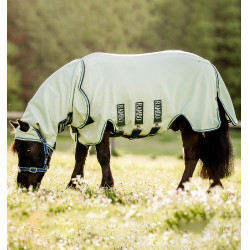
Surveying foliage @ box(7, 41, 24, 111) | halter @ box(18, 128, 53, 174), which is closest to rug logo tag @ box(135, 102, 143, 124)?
halter @ box(18, 128, 53, 174)

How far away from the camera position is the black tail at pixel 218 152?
485 centimetres

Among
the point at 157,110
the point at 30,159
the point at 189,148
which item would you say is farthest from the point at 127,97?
the point at 30,159

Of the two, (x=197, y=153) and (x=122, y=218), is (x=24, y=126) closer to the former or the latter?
(x=122, y=218)

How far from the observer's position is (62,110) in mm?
4562

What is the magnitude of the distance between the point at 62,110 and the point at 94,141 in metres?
0.48

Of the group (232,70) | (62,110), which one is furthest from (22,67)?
(232,70)

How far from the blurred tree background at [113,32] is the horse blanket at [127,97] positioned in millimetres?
520

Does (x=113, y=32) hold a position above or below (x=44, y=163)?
above

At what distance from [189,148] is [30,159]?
5.80 ft

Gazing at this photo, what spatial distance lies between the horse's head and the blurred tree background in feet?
2.63

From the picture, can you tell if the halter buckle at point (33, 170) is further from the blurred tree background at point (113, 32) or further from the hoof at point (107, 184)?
the blurred tree background at point (113, 32)

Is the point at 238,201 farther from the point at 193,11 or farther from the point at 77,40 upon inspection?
the point at 77,40

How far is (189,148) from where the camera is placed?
4840 millimetres

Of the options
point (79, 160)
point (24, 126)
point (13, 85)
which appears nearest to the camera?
point (24, 126)
